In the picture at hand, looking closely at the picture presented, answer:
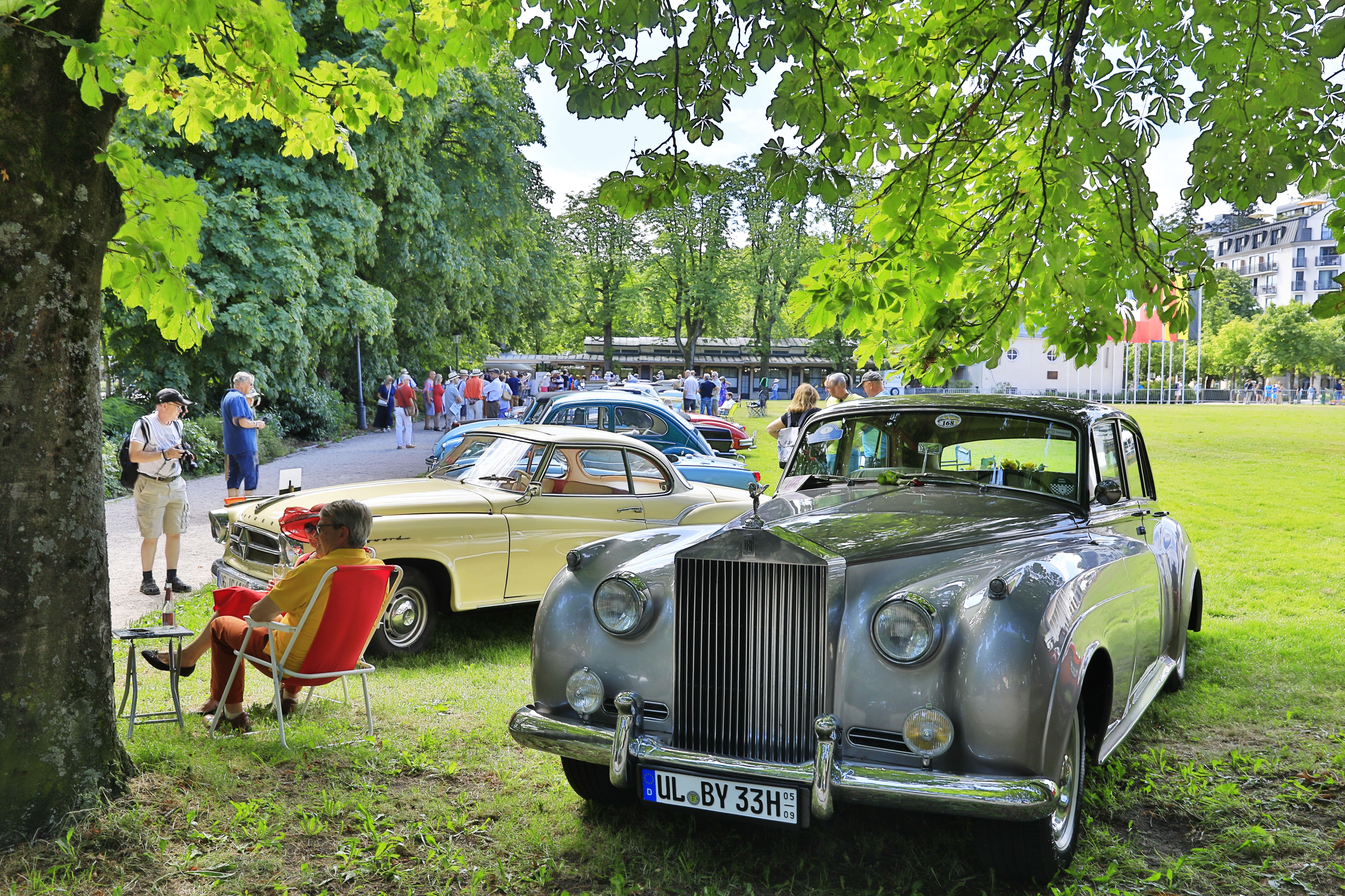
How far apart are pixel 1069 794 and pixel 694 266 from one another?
6010 centimetres

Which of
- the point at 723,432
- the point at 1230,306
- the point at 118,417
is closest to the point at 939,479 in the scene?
the point at 118,417

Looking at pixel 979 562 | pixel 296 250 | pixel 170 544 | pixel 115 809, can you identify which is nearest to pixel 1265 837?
pixel 979 562

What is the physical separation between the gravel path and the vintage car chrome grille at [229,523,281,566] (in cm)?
85

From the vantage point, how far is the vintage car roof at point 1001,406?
526 centimetres

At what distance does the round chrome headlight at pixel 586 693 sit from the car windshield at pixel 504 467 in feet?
12.0

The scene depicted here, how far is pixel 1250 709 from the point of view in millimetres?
6000

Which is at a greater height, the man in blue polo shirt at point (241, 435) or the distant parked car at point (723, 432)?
the man in blue polo shirt at point (241, 435)

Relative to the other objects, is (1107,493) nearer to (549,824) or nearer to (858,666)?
(858,666)

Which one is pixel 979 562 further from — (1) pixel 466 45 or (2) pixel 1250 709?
(1) pixel 466 45

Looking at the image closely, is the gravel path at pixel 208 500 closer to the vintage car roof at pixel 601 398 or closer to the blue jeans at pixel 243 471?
the blue jeans at pixel 243 471

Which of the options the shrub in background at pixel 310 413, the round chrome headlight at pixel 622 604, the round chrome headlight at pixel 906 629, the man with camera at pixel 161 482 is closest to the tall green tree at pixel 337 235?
the shrub in background at pixel 310 413

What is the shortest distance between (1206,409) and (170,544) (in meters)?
59.0

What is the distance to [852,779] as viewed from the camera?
11.4ft

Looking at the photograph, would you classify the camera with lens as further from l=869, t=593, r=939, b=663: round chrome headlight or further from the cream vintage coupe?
l=869, t=593, r=939, b=663: round chrome headlight
